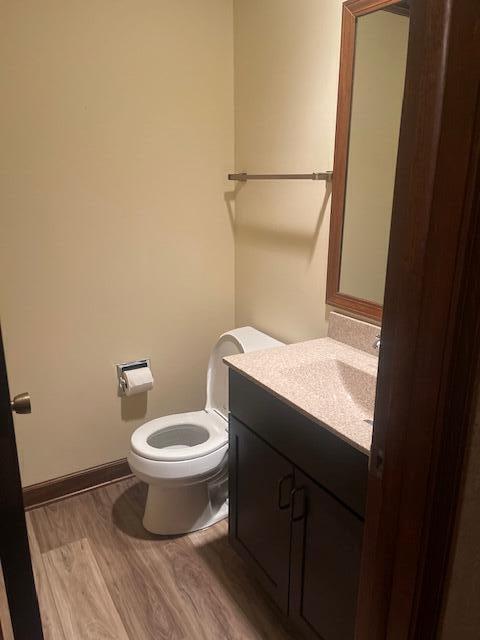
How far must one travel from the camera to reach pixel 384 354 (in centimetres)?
63

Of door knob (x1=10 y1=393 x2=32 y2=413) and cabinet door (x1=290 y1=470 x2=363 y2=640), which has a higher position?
door knob (x1=10 y1=393 x2=32 y2=413)

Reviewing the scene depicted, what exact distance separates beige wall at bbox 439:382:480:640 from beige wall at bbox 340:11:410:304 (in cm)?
105

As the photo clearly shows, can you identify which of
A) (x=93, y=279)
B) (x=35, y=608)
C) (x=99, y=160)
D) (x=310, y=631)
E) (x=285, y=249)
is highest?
(x=99, y=160)

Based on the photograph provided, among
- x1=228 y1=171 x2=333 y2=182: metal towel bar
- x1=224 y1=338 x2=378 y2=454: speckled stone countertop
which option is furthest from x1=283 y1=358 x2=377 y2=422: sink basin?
x1=228 y1=171 x2=333 y2=182: metal towel bar

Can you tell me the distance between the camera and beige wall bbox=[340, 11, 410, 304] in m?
1.49

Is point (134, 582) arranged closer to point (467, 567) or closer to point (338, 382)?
point (338, 382)

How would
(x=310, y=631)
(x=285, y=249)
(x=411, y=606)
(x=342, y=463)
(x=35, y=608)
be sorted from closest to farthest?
(x=411, y=606), (x=35, y=608), (x=342, y=463), (x=310, y=631), (x=285, y=249)

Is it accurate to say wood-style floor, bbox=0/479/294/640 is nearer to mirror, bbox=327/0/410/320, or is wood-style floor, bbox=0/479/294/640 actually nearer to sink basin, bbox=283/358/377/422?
sink basin, bbox=283/358/377/422

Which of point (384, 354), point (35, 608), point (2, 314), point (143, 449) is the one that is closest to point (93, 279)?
point (2, 314)

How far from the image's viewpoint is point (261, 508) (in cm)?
161

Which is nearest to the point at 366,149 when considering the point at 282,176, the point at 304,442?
the point at 282,176

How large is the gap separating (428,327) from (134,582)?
1704 mm

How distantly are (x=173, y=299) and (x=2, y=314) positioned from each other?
76 cm

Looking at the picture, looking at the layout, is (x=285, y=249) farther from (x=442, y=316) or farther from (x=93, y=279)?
(x=442, y=316)
